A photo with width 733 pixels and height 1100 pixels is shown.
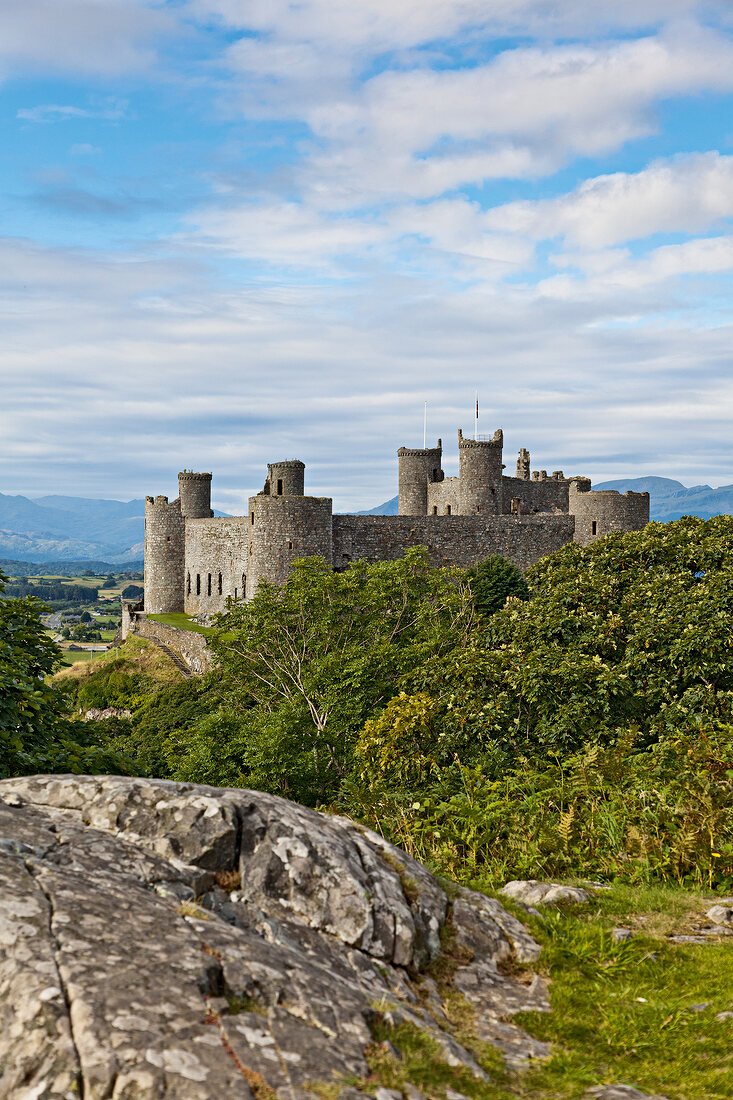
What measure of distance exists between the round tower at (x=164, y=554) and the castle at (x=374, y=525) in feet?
0.21

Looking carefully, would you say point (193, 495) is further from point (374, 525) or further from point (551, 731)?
point (551, 731)

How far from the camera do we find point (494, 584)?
144 feet

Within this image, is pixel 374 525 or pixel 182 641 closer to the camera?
pixel 374 525

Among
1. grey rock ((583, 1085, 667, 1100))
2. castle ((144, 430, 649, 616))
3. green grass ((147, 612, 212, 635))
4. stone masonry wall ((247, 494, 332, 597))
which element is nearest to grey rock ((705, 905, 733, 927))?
grey rock ((583, 1085, 667, 1100))

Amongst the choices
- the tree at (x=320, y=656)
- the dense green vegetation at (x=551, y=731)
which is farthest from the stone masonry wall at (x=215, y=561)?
the dense green vegetation at (x=551, y=731)

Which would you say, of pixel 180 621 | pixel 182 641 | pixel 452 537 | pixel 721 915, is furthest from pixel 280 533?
pixel 721 915

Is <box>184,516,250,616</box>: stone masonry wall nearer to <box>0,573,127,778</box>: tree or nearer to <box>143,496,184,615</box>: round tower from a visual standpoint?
<box>143,496,184,615</box>: round tower

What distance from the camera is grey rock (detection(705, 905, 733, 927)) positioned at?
660cm

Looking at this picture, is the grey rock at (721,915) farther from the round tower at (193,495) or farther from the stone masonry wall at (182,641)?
the round tower at (193,495)

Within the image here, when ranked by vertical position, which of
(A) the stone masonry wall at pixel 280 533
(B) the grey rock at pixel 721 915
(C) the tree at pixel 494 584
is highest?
(A) the stone masonry wall at pixel 280 533

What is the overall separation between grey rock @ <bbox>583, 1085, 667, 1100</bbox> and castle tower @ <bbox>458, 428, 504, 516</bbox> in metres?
47.0

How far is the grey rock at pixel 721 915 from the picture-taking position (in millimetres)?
6602

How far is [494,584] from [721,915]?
123 ft

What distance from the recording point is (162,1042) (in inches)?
135
